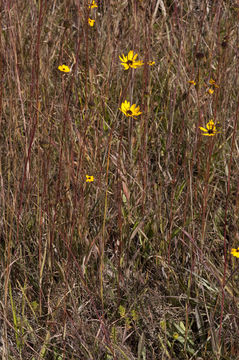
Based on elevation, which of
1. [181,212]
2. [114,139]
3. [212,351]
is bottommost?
[212,351]

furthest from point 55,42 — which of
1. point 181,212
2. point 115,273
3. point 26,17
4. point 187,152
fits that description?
point 115,273

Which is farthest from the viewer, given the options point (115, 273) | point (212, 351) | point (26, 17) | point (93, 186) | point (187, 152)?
point (26, 17)

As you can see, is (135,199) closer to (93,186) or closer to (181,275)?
(93,186)

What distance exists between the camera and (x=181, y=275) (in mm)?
1422

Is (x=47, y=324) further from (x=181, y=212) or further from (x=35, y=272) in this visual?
(x=181, y=212)

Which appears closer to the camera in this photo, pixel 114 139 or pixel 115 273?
pixel 115 273

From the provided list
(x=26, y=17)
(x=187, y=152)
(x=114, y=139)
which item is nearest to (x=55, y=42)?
(x=26, y=17)

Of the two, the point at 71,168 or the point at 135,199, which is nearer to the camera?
the point at 71,168

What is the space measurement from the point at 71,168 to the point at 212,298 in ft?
1.77

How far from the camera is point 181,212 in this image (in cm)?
158

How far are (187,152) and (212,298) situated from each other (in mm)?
562

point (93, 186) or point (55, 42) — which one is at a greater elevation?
point (55, 42)

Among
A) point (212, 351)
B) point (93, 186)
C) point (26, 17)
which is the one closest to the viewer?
point (212, 351)

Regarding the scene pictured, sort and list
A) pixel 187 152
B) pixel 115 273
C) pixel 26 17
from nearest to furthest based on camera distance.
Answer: pixel 115 273 → pixel 187 152 → pixel 26 17
